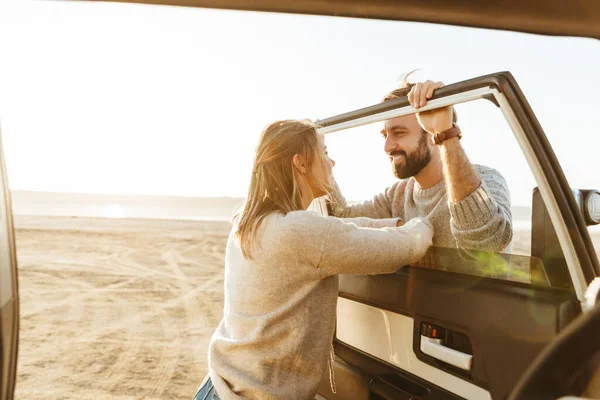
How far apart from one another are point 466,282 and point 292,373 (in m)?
0.66

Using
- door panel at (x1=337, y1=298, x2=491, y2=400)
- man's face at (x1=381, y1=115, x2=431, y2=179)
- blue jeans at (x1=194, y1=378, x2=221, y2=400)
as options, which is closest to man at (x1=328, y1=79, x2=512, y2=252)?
man's face at (x1=381, y1=115, x2=431, y2=179)

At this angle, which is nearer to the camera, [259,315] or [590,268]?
[590,268]

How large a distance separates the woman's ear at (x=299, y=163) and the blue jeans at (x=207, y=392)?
0.85 meters

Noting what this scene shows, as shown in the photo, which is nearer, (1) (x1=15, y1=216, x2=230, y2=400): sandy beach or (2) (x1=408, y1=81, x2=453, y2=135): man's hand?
(2) (x1=408, y1=81, x2=453, y2=135): man's hand

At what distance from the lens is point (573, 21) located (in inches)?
56.3

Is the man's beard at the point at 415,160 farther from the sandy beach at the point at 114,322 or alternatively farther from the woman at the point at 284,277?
the sandy beach at the point at 114,322

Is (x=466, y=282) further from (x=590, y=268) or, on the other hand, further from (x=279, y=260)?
(x=279, y=260)

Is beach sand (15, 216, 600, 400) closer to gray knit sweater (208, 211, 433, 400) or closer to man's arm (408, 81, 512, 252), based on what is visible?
man's arm (408, 81, 512, 252)

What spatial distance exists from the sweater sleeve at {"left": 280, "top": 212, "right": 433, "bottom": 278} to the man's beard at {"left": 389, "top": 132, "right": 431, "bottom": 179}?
0.84m

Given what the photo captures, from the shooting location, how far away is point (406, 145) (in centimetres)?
256

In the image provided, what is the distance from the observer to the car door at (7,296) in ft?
4.45

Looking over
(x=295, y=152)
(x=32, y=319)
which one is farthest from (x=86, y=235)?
(x=295, y=152)

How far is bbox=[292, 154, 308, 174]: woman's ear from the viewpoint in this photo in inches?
78.7

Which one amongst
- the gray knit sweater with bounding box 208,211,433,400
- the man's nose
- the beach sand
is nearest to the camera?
the gray knit sweater with bounding box 208,211,433,400
